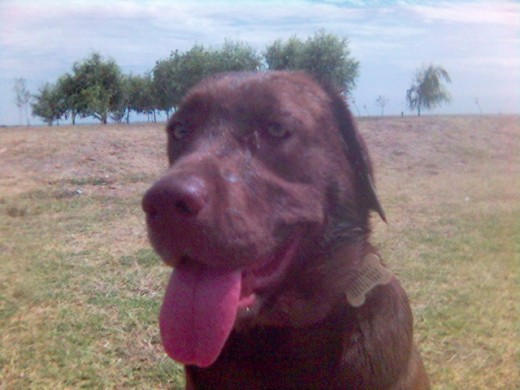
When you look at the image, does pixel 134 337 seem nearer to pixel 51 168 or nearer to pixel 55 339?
pixel 55 339

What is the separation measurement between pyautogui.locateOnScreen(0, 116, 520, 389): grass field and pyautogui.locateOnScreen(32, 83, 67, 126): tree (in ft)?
24.4

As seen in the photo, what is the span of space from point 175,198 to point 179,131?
35.1 inches

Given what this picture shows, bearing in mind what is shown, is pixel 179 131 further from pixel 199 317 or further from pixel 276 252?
pixel 199 317

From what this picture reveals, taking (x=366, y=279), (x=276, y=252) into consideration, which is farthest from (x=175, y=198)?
(x=366, y=279)

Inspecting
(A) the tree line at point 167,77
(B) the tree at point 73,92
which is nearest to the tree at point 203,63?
(A) the tree line at point 167,77

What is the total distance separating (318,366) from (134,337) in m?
2.06

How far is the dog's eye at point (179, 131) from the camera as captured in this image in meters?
2.80

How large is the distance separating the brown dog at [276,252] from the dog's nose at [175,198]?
0.5 inches

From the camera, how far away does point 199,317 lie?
220 cm

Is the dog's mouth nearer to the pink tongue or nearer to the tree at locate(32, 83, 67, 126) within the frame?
the pink tongue

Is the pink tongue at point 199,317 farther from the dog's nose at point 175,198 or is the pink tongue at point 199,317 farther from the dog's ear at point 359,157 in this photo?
the dog's ear at point 359,157

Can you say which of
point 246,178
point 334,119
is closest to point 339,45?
point 334,119

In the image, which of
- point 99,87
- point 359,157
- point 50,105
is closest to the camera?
point 359,157

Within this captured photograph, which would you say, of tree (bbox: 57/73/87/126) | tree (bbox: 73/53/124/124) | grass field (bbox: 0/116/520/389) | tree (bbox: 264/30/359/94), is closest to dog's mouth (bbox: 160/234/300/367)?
grass field (bbox: 0/116/520/389)
